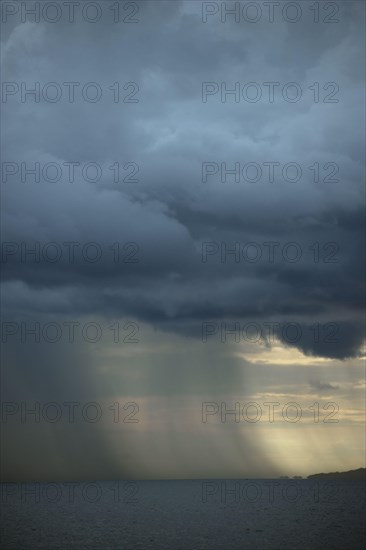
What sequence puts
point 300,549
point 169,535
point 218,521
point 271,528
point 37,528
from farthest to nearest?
1. point 218,521
2. point 37,528
3. point 271,528
4. point 169,535
5. point 300,549

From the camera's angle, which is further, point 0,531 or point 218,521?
point 218,521

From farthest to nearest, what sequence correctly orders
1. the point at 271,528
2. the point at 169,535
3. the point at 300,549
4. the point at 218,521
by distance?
the point at 218,521 < the point at 271,528 < the point at 169,535 < the point at 300,549

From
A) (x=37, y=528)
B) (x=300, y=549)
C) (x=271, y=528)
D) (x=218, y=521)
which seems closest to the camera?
(x=300, y=549)

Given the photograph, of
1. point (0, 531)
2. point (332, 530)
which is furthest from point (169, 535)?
point (0, 531)

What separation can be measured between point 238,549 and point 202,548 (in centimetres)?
412

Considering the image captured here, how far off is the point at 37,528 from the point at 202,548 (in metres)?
39.5

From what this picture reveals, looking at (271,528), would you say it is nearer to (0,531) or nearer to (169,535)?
(169,535)

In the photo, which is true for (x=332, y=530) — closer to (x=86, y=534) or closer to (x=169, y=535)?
(x=169, y=535)

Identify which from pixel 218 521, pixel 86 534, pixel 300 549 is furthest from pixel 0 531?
pixel 300 549

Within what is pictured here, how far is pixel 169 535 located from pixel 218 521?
90.9ft

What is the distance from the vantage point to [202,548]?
68.8 meters

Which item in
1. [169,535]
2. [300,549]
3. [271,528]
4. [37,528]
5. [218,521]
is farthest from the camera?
[218,521]

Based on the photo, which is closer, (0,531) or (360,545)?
(360,545)

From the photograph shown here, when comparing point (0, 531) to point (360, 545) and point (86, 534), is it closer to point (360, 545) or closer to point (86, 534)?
point (86, 534)
